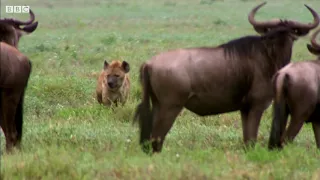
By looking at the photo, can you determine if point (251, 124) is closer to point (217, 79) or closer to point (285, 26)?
point (217, 79)

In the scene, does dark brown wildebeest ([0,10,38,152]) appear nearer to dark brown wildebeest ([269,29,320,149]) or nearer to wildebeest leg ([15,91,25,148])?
wildebeest leg ([15,91,25,148])

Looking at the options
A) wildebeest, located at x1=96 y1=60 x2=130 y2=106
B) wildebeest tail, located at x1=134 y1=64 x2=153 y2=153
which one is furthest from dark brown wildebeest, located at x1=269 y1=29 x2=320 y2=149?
wildebeest, located at x1=96 y1=60 x2=130 y2=106

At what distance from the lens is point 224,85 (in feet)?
26.0

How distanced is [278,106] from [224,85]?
2.10 feet

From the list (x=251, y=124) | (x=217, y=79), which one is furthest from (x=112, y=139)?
(x=251, y=124)

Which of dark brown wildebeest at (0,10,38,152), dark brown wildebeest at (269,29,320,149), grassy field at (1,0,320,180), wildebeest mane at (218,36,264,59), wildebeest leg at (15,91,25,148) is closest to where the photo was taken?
grassy field at (1,0,320,180)

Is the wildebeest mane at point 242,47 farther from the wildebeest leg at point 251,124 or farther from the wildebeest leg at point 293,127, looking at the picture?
the wildebeest leg at point 293,127

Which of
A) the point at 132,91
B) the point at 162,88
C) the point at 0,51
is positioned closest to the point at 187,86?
the point at 162,88

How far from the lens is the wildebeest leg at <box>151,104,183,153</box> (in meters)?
7.67

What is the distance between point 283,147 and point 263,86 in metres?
0.81

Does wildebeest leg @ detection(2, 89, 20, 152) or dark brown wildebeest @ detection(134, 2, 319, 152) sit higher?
dark brown wildebeest @ detection(134, 2, 319, 152)

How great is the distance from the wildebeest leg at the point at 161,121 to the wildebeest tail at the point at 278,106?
1.04 metres

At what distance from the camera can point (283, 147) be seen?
764 centimetres

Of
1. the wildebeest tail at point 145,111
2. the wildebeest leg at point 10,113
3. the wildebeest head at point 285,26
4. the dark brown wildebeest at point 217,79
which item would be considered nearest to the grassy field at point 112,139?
the wildebeest leg at point 10,113
